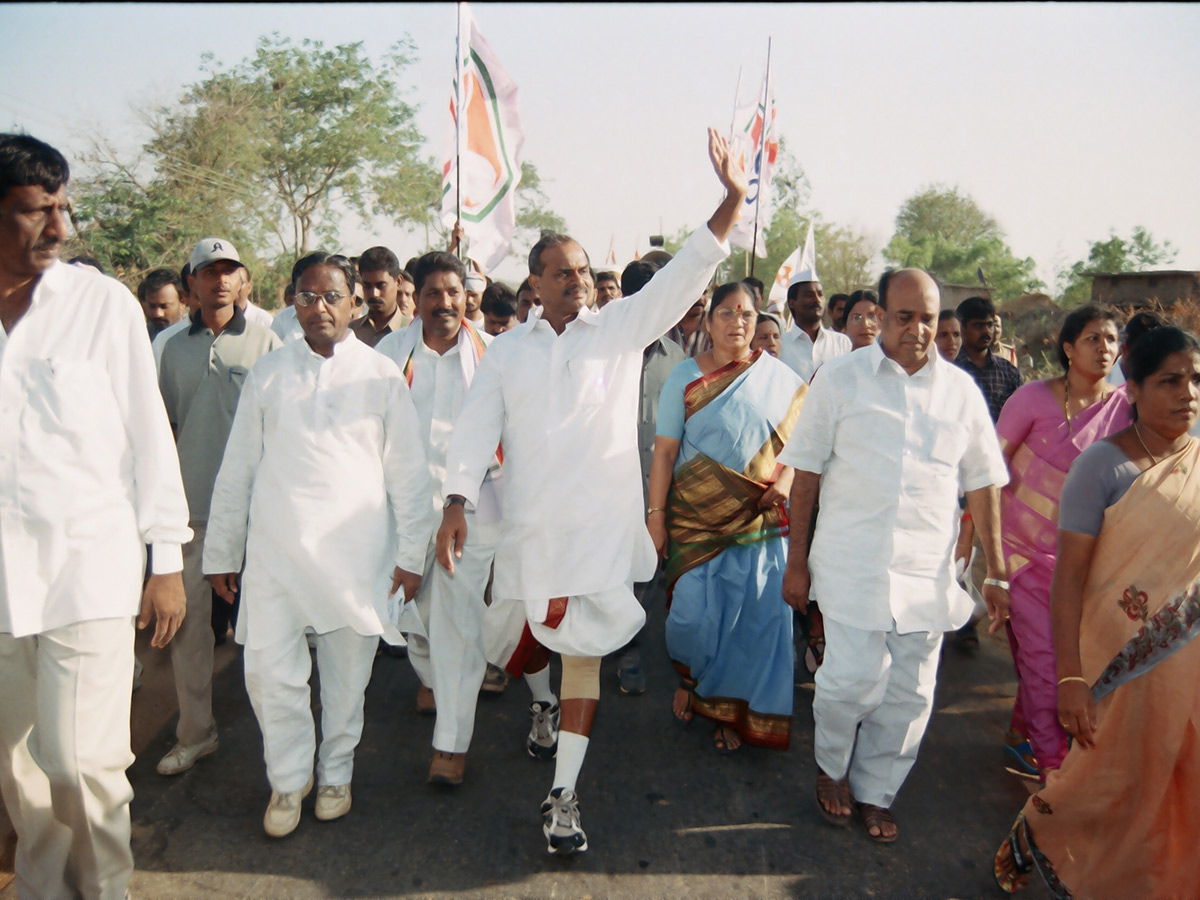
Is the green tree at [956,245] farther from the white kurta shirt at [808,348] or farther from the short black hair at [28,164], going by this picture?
the short black hair at [28,164]

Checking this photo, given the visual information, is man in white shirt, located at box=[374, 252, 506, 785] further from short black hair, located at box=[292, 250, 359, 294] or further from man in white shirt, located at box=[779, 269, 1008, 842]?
man in white shirt, located at box=[779, 269, 1008, 842]

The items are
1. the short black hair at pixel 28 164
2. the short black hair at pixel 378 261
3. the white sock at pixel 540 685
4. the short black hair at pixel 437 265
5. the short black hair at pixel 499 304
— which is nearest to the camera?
the short black hair at pixel 28 164

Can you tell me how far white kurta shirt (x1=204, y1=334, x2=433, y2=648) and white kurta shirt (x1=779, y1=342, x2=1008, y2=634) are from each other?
5.34 feet

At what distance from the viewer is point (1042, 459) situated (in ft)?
12.9

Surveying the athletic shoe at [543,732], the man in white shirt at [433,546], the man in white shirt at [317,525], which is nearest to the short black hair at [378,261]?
the man in white shirt at [433,546]

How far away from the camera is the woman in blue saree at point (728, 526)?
3957 mm

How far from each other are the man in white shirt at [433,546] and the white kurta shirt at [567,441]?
31 centimetres

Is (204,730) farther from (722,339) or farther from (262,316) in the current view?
(722,339)

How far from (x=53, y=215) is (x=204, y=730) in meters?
2.31

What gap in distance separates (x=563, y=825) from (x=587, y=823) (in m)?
0.33

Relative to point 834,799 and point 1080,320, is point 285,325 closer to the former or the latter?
point 834,799

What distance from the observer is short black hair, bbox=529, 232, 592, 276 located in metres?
3.26

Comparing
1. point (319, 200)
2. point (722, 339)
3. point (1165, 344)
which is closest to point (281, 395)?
point (722, 339)

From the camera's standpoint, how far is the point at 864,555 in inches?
125
